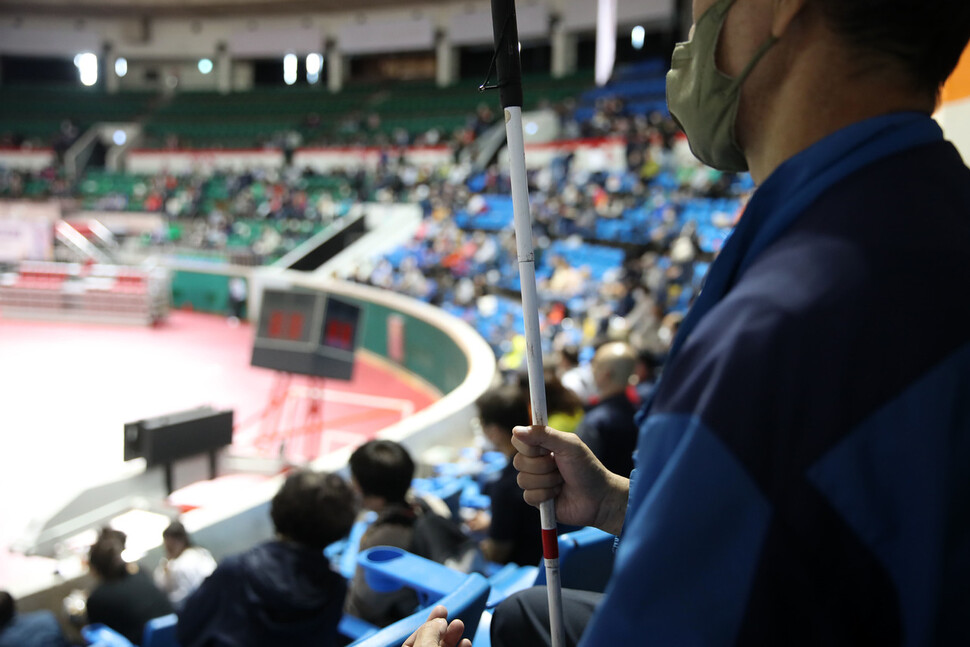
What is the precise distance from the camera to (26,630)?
250cm

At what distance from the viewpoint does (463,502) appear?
399cm

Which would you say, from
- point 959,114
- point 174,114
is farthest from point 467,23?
point 959,114

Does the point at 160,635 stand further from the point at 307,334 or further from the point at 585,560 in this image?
the point at 307,334

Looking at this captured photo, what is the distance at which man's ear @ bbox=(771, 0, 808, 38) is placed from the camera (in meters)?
0.80

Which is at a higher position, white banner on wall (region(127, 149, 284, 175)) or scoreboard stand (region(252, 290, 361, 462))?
white banner on wall (region(127, 149, 284, 175))

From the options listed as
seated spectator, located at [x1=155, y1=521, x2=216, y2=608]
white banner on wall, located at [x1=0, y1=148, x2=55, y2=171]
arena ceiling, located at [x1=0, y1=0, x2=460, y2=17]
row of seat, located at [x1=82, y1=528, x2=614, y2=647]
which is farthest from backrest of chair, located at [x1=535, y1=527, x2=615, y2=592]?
white banner on wall, located at [x1=0, y1=148, x2=55, y2=171]

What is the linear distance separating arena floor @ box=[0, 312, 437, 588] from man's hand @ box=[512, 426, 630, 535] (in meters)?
4.12

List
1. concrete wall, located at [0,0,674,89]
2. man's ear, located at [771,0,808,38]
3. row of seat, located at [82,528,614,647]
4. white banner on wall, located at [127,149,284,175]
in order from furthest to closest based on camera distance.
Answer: concrete wall, located at [0,0,674,89] < white banner on wall, located at [127,149,284,175] < row of seat, located at [82,528,614,647] < man's ear, located at [771,0,808,38]

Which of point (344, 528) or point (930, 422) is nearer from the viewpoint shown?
point (930, 422)

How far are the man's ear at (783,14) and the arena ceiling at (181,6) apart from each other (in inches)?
1182

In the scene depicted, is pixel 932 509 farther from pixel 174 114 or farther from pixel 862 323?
pixel 174 114

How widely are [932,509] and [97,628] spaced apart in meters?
3.07

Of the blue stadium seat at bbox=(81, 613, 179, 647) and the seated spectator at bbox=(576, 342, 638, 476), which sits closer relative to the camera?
the blue stadium seat at bbox=(81, 613, 179, 647)

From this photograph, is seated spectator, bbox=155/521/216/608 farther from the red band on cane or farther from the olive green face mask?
the olive green face mask
